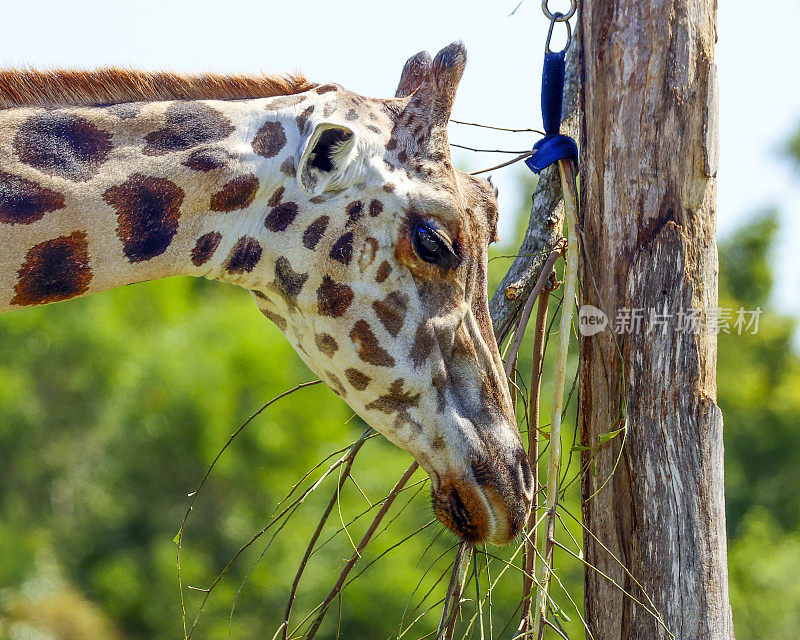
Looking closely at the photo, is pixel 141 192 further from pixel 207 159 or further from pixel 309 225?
pixel 309 225

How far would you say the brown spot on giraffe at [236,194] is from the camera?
5.49 ft

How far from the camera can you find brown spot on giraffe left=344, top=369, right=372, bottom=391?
178 centimetres

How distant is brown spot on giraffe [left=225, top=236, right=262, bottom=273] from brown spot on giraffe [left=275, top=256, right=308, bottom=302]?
5 centimetres

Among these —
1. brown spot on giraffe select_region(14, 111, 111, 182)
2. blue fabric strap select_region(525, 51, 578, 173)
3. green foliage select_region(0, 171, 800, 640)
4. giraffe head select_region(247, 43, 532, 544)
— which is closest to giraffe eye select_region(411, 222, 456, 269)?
giraffe head select_region(247, 43, 532, 544)

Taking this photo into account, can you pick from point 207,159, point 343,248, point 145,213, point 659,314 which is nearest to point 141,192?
point 145,213

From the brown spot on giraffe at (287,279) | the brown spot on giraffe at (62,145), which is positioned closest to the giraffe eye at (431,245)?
the brown spot on giraffe at (287,279)

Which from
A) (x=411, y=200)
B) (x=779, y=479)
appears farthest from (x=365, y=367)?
(x=779, y=479)

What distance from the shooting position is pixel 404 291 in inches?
69.1

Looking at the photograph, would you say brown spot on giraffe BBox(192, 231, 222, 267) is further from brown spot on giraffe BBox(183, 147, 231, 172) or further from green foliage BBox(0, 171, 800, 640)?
green foliage BBox(0, 171, 800, 640)

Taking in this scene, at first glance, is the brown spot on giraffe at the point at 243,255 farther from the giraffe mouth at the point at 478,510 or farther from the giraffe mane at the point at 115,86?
the giraffe mouth at the point at 478,510

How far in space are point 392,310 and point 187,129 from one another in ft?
1.77

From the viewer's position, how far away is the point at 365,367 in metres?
1.77

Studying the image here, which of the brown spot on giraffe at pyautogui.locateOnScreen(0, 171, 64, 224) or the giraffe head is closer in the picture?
the brown spot on giraffe at pyautogui.locateOnScreen(0, 171, 64, 224)

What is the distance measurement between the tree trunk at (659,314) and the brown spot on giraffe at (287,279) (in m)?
0.62
